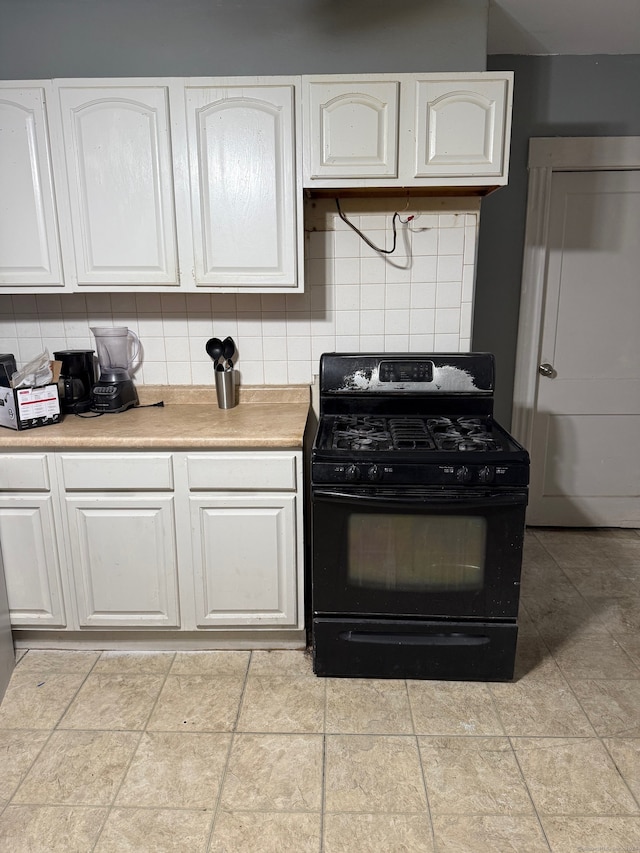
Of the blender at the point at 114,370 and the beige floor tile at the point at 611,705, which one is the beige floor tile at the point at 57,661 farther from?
the beige floor tile at the point at 611,705

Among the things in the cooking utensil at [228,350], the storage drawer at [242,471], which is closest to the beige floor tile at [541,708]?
the storage drawer at [242,471]

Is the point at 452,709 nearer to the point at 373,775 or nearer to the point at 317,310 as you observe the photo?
the point at 373,775

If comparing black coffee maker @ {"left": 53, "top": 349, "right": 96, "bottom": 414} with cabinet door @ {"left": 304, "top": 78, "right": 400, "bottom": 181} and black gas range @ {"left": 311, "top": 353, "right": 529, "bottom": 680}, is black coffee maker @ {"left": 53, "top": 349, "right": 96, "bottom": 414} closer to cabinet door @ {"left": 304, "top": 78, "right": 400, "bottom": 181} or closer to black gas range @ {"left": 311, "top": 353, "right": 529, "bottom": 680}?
black gas range @ {"left": 311, "top": 353, "right": 529, "bottom": 680}

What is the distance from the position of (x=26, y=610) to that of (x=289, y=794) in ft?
4.10

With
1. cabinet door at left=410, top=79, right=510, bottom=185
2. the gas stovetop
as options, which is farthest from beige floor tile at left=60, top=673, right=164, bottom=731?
cabinet door at left=410, top=79, right=510, bottom=185

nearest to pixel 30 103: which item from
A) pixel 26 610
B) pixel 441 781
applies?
pixel 26 610

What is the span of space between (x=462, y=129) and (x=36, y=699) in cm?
251

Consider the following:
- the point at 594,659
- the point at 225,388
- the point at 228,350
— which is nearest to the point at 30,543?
the point at 225,388

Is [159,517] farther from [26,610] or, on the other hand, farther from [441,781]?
[441,781]

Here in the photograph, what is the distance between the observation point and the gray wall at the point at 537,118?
2834mm

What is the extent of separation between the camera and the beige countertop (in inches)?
81.0

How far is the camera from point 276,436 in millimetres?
2064

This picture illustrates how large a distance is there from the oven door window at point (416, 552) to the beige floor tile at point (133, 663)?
0.81 meters

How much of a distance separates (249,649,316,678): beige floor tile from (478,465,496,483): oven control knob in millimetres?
960
